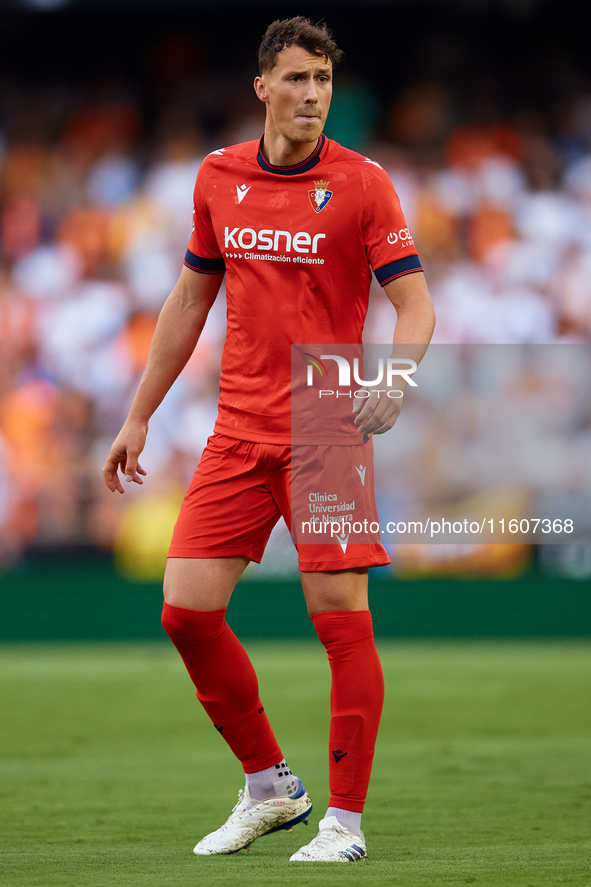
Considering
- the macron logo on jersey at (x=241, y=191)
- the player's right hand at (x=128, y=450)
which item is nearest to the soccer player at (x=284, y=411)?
the macron logo on jersey at (x=241, y=191)

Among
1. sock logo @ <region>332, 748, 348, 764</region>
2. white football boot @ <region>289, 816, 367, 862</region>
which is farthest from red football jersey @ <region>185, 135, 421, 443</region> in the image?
white football boot @ <region>289, 816, 367, 862</region>

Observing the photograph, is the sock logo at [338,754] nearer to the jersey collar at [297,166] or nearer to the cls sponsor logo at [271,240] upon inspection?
the cls sponsor logo at [271,240]

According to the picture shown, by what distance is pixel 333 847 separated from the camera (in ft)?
10.1

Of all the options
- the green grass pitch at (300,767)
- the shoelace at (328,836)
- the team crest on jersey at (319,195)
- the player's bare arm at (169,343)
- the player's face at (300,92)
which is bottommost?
the green grass pitch at (300,767)

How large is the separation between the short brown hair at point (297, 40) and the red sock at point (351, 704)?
1.54 metres

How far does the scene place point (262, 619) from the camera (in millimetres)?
8461

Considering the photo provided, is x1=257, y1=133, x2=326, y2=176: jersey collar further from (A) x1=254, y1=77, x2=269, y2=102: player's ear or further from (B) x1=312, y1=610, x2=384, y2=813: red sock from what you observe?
(B) x1=312, y1=610, x2=384, y2=813: red sock

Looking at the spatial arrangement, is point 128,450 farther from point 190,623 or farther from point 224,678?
point 224,678

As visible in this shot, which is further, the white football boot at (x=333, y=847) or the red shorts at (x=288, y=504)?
the red shorts at (x=288, y=504)

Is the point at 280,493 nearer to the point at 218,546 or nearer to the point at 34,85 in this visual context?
the point at 218,546

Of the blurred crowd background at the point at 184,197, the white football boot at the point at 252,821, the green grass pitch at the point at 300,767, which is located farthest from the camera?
the blurred crowd background at the point at 184,197

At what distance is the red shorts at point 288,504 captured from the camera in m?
3.21

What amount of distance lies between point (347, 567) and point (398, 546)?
198 inches

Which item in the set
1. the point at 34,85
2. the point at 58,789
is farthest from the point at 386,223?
the point at 34,85
